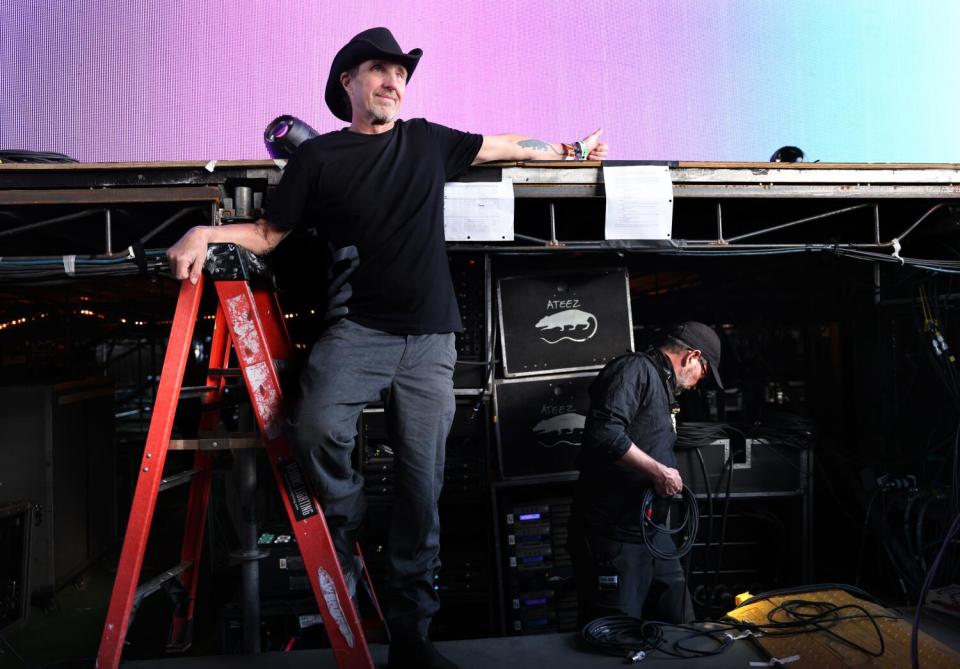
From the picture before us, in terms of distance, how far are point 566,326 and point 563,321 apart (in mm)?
33

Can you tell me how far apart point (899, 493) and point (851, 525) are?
57cm

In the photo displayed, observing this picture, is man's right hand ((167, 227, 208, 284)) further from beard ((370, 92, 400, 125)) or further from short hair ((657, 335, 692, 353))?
short hair ((657, 335, 692, 353))

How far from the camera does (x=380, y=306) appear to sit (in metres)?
2.19

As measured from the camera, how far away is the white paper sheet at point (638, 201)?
3.00 m

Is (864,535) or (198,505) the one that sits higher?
(198,505)

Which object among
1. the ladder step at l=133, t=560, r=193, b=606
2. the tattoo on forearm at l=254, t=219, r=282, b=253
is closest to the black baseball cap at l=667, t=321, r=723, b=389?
the tattoo on forearm at l=254, t=219, r=282, b=253

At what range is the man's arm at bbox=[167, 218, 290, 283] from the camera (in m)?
2.02

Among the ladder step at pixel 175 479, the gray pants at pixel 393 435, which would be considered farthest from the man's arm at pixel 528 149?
the ladder step at pixel 175 479

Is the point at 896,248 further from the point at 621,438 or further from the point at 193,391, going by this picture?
the point at 193,391

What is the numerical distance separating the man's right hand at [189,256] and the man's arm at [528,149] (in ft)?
3.52

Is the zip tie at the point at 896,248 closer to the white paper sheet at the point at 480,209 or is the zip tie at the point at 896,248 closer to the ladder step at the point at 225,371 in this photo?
the white paper sheet at the point at 480,209

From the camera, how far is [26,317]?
6.00 m

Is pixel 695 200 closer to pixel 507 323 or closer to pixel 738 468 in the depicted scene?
pixel 507 323

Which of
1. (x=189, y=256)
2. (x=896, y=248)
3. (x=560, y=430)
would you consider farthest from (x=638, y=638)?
(x=896, y=248)
